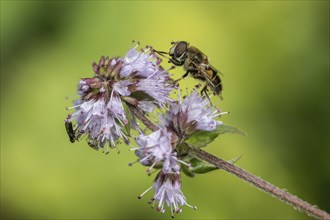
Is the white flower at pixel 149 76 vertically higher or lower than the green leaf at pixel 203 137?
higher

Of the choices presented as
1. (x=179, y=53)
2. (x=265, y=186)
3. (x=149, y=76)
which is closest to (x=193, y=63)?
(x=179, y=53)

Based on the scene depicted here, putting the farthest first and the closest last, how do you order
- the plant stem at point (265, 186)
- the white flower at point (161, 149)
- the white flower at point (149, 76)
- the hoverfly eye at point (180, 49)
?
1. the hoverfly eye at point (180, 49)
2. the white flower at point (149, 76)
3. the white flower at point (161, 149)
4. the plant stem at point (265, 186)

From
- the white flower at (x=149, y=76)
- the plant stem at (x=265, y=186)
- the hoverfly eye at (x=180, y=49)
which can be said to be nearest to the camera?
the plant stem at (x=265, y=186)

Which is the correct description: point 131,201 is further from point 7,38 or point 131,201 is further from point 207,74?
point 207,74

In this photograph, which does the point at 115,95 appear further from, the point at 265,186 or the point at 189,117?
the point at 265,186

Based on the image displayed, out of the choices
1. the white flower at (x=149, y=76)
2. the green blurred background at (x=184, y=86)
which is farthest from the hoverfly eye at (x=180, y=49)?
the green blurred background at (x=184, y=86)

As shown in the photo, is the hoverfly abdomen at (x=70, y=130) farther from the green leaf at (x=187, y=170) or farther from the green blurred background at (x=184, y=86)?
the green blurred background at (x=184, y=86)
